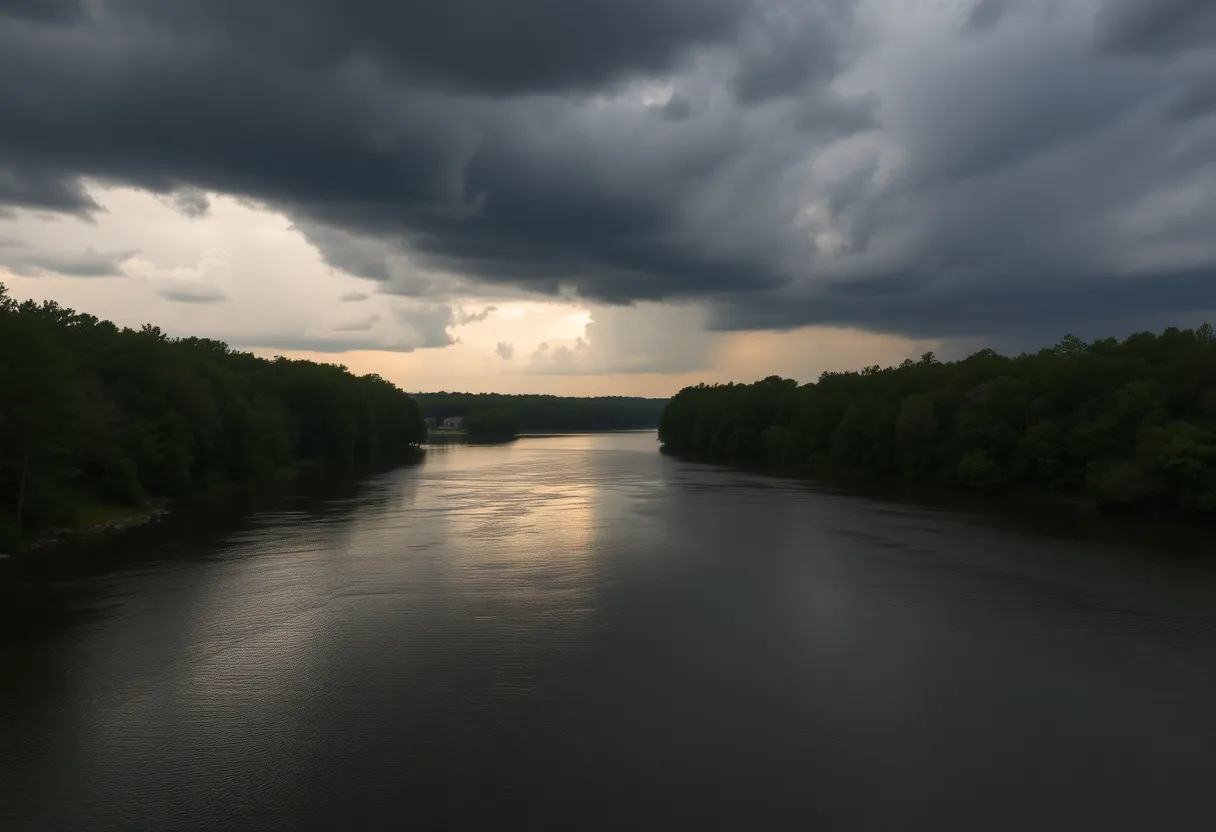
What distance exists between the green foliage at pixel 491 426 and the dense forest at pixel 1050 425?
318 ft

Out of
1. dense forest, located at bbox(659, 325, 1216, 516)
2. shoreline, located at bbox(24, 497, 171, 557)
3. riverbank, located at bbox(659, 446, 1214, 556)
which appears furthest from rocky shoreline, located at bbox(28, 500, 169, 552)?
dense forest, located at bbox(659, 325, 1216, 516)

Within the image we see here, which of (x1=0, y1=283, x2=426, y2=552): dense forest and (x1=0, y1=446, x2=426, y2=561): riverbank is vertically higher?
(x1=0, y1=283, x2=426, y2=552): dense forest

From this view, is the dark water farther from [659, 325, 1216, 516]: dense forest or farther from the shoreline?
[659, 325, 1216, 516]: dense forest

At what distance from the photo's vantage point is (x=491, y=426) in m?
180

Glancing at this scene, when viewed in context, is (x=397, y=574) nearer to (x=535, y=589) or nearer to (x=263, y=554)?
(x=535, y=589)

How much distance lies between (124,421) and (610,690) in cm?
3979

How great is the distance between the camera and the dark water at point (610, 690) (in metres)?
12.4

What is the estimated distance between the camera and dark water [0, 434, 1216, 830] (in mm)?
12438

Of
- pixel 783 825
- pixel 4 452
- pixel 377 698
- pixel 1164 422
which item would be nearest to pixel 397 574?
pixel 377 698

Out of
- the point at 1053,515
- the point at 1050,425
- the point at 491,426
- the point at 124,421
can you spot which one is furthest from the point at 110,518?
the point at 491,426

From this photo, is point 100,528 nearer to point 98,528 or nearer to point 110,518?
point 98,528

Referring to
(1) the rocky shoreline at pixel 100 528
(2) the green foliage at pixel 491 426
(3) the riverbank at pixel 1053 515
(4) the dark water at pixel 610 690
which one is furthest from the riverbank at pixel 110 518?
(2) the green foliage at pixel 491 426

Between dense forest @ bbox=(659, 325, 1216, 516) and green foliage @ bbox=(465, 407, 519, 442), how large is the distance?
9701 cm

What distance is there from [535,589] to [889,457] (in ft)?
183
